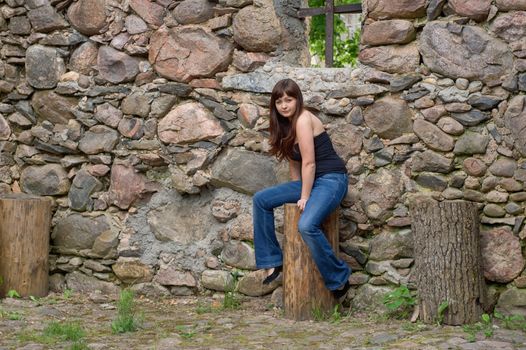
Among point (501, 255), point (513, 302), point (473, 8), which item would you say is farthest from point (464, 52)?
point (513, 302)

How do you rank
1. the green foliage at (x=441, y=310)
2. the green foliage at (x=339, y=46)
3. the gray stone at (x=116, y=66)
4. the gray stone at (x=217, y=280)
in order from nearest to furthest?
the green foliage at (x=441, y=310) → the gray stone at (x=217, y=280) → the gray stone at (x=116, y=66) → the green foliage at (x=339, y=46)

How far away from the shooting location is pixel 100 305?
533 cm

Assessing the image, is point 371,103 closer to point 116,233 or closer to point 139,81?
point 139,81

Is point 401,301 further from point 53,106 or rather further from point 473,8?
point 53,106

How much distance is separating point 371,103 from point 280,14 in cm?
99

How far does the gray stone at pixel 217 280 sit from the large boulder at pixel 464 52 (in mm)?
1941

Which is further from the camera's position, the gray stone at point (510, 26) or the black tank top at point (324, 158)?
the black tank top at point (324, 158)

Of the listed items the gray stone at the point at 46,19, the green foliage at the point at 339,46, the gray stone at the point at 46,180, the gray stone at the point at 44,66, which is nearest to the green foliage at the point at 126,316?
the gray stone at the point at 46,180

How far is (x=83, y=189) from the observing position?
577cm

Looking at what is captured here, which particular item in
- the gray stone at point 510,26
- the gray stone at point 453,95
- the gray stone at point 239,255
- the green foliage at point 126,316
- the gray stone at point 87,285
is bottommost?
the green foliage at point 126,316

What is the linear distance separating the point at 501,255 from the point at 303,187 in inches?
48.9

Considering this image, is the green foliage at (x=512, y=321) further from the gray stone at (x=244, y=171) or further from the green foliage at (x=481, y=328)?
the gray stone at (x=244, y=171)

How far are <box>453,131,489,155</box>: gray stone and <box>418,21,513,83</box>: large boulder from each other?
13.3 inches

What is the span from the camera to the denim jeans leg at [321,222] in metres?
4.66
